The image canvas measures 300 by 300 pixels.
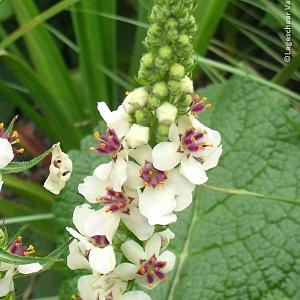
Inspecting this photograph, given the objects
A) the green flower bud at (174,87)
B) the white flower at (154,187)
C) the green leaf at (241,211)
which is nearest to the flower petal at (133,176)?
the white flower at (154,187)

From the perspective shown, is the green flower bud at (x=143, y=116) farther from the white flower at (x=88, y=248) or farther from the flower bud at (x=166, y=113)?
the white flower at (x=88, y=248)

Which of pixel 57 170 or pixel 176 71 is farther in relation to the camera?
pixel 57 170

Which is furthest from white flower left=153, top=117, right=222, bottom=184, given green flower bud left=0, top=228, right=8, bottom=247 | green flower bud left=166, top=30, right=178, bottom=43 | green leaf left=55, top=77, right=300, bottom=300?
green leaf left=55, top=77, right=300, bottom=300

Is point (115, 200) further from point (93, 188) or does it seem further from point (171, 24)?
point (171, 24)

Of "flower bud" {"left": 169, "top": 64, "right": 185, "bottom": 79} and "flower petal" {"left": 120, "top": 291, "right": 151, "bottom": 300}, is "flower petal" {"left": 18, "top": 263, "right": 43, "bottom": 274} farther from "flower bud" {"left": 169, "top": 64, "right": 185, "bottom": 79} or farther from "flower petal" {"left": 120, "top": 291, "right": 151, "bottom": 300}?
"flower bud" {"left": 169, "top": 64, "right": 185, "bottom": 79}

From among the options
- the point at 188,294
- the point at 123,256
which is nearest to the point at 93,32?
the point at 188,294

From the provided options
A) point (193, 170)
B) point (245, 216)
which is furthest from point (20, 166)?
point (245, 216)
